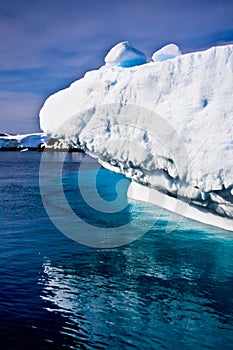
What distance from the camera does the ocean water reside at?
193 inches

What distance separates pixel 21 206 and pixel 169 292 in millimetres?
8439

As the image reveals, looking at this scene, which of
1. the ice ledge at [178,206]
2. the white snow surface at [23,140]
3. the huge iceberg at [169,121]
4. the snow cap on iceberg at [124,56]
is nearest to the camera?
the huge iceberg at [169,121]

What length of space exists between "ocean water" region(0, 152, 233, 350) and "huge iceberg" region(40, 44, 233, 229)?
148 centimetres

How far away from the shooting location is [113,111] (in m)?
10.0

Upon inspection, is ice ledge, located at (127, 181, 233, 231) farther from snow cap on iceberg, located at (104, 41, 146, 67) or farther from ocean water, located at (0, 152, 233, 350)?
snow cap on iceberg, located at (104, 41, 146, 67)

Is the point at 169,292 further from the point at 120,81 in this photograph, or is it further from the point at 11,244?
the point at 120,81

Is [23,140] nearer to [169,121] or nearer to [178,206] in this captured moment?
[178,206]

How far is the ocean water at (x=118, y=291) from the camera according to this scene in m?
4.91

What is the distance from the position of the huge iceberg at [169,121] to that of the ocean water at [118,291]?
1480 millimetres

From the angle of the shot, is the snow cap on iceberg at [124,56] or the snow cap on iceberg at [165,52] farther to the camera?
the snow cap on iceberg at [124,56]

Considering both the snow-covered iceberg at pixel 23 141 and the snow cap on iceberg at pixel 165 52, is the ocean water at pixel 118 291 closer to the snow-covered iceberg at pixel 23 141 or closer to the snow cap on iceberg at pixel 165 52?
the snow cap on iceberg at pixel 165 52

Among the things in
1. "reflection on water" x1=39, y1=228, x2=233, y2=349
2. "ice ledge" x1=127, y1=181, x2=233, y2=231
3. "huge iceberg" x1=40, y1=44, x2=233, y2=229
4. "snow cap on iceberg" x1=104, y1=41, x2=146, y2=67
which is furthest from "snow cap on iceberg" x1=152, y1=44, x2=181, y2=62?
"reflection on water" x1=39, y1=228, x2=233, y2=349

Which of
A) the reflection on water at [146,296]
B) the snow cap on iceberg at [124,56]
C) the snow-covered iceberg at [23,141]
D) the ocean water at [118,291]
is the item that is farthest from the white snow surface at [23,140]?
the reflection on water at [146,296]

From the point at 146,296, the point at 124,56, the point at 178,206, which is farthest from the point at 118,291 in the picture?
the point at 124,56
